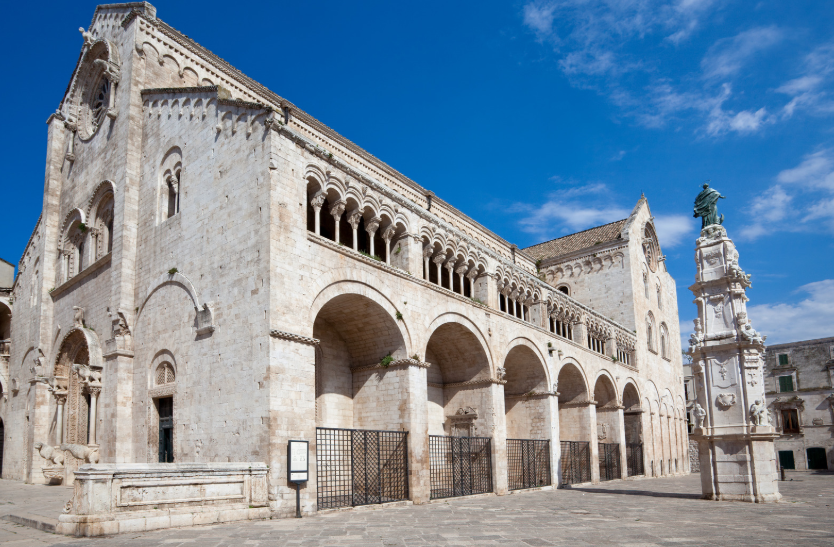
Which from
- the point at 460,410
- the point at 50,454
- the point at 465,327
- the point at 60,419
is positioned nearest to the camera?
the point at 50,454

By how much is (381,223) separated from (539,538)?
10333 mm

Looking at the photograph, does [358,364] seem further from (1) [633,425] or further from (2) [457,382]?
(1) [633,425]

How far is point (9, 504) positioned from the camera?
586 inches

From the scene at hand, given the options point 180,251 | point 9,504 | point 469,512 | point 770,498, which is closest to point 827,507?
point 770,498

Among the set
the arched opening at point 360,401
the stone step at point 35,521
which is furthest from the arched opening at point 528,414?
the stone step at point 35,521

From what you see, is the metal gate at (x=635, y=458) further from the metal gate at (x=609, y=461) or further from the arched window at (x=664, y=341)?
the arched window at (x=664, y=341)

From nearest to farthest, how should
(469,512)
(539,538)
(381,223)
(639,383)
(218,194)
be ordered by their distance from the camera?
(539,538)
(469,512)
(218,194)
(381,223)
(639,383)

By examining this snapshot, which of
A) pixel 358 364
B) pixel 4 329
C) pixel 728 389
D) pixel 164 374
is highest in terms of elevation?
pixel 4 329

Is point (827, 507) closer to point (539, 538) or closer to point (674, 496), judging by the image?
point (674, 496)

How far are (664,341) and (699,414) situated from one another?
25520mm

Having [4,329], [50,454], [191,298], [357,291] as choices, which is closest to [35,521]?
[191,298]

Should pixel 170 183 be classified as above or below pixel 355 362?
above

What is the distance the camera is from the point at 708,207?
19.5 m

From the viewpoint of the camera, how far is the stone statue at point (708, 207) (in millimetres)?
19422
